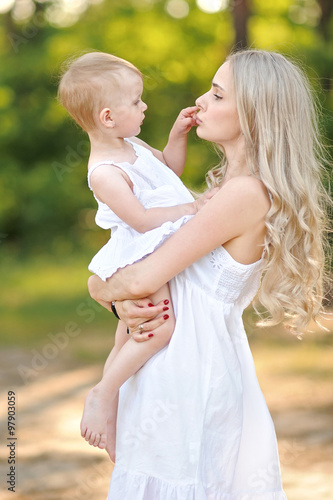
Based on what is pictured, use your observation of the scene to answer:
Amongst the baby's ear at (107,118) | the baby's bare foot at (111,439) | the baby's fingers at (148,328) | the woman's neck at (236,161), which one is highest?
the baby's ear at (107,118)

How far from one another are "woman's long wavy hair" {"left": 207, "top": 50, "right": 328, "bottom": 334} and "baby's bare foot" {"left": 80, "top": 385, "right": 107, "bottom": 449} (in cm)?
53

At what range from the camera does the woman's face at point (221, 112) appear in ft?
6.72

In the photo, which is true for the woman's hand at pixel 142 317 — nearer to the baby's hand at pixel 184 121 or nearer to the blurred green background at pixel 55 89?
the baby's hand at pixel 184 121

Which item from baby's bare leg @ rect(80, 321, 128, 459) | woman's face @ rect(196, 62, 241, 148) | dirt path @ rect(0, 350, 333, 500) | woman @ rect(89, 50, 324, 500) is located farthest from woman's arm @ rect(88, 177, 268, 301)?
dirt path @ rect(0, 350, 333, 500)

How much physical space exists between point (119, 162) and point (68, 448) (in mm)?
2913

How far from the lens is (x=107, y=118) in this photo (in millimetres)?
2176

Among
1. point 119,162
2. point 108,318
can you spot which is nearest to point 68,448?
point 119,162

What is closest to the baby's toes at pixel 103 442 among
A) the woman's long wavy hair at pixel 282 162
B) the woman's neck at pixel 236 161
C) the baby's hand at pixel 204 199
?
the woman's long wavy hair at pixel 282 162

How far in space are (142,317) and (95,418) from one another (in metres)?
0.34

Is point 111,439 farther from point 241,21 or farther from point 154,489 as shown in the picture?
point 241,21

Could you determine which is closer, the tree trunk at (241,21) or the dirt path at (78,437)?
the dirt path at (78,437)

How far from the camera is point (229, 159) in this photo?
2.13 meters

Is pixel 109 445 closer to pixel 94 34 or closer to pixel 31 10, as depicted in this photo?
pixel 94 34

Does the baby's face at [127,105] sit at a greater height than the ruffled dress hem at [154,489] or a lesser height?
greater
